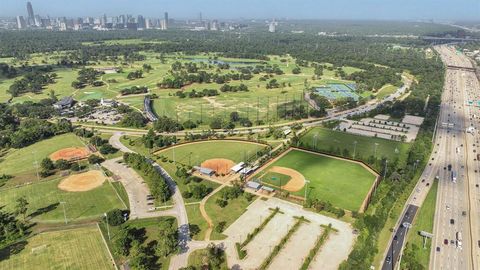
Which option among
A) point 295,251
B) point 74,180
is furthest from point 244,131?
point 295,251

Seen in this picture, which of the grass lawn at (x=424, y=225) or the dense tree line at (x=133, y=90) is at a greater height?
the dense tree line at (x=133, y=90)

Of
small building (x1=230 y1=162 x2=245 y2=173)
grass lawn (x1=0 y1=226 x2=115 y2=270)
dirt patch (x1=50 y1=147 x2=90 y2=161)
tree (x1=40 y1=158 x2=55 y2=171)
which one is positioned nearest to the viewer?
grass lawn (x1=0 y1=226 x2=115 y2=270)

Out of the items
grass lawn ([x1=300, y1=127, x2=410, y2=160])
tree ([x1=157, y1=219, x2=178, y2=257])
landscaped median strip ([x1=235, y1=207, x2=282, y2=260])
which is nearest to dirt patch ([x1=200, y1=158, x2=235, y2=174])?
landscaped median strip ([x1=235, y1=207, x2=282, y2=260])

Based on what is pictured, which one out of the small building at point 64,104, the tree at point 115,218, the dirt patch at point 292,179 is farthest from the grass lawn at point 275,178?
the small building at point 64,104

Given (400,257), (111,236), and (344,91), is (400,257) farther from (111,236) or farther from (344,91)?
(344,91)

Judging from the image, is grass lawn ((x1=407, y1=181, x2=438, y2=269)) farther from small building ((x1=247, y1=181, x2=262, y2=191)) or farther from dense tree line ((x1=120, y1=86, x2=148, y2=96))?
dense tree line ((x1=120, y1=86, x2=148, y2=96))

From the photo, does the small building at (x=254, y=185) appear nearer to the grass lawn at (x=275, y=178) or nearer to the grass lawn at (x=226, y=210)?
the grass lawn at (x=226, y=210)
